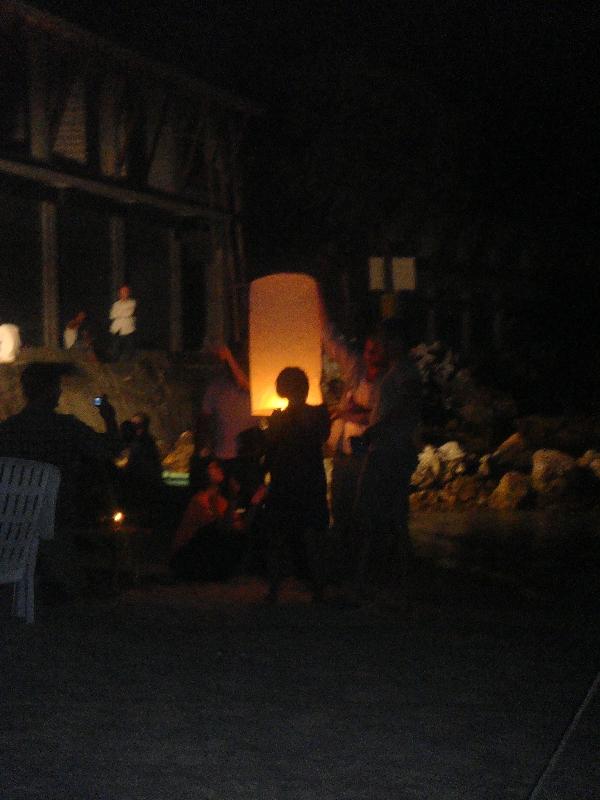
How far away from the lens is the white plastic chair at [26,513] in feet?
26.8

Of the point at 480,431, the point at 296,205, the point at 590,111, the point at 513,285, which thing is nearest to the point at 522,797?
the point at 480,431

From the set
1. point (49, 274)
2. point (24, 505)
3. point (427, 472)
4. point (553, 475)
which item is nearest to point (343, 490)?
point (24, 505)

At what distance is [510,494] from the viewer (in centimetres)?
1598

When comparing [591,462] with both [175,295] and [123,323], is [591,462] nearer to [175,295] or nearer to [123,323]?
[123,323]

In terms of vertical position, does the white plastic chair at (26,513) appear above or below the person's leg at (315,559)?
above

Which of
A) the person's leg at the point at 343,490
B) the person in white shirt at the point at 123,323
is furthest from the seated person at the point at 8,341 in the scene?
the person's leg at the point at 343,490

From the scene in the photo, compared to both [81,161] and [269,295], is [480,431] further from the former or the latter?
[269,295]

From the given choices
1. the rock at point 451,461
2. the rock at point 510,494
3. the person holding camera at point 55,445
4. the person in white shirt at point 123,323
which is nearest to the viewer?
the person holding camera at point 55,445

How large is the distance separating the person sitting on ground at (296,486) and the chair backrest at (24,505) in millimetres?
1620

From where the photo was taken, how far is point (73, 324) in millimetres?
20719

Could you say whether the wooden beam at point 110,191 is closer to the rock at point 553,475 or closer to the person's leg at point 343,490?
the rock at point 553,475

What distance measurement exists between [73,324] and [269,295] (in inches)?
415

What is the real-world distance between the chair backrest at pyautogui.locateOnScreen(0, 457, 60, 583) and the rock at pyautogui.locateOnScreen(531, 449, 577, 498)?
30.0ft

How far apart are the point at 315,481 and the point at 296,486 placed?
15cm
